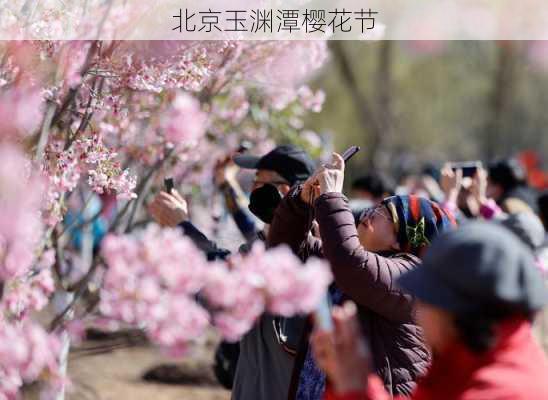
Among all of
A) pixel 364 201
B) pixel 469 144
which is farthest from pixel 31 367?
pixel 469 144

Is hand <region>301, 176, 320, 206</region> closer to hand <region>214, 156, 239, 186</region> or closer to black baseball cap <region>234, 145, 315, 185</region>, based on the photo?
black baseball cap <region>234, 145, 315, 185</region>

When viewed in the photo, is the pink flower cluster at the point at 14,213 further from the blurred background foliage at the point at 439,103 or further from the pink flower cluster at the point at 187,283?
the blurred background foliage at the point at 439,103

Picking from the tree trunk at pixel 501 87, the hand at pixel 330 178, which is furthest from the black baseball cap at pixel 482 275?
the tree trunk at pixel 501 87

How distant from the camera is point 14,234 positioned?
2.38m

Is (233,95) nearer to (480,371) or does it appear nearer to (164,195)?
(164,195)

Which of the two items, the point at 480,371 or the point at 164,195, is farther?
the point at 164,195

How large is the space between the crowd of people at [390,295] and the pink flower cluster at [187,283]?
7.2 inches

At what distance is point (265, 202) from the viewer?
3.59 metres

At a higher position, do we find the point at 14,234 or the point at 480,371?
the point at 14,234

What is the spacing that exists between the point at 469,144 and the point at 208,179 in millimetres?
25910

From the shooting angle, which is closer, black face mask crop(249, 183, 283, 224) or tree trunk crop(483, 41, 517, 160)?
black face mask crop(249, 183, 283, 224)

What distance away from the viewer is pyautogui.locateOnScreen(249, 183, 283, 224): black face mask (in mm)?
3561

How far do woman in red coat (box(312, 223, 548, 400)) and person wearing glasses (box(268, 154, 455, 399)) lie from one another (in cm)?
74

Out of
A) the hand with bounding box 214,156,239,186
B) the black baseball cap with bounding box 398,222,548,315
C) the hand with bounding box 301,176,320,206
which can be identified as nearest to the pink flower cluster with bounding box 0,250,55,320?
the hand with bounding box 301,176,320,206
